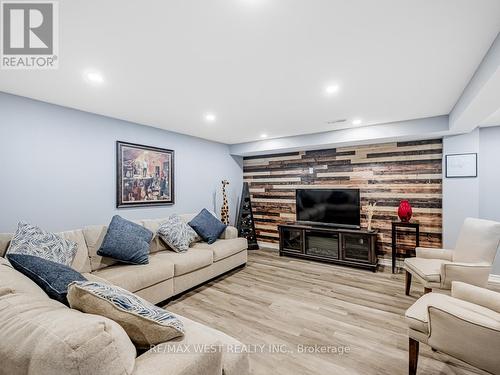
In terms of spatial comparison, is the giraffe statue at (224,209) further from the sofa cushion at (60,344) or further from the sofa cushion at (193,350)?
the sofa cushion at (60,344)

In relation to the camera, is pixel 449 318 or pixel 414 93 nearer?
pixel 449 318

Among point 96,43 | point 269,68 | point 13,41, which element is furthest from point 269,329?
point 13,41

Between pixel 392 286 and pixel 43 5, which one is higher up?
pixel 43 5

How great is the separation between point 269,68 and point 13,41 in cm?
190

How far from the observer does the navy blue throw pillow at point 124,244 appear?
2707 mm

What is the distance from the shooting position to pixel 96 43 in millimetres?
1757

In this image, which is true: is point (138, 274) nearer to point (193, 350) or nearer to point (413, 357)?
point (193, 350)

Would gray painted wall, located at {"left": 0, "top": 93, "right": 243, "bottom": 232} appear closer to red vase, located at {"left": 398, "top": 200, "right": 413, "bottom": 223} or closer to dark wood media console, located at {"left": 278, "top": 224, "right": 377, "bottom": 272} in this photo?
dark wood media console, located at {"left": 278, "top": 224, "right": 377, "bottom": 272}

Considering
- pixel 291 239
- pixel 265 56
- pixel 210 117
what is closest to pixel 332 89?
pixel 265 56

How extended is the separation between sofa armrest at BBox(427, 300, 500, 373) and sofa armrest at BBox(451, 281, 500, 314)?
0.14m

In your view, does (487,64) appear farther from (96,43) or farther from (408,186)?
(96,43)

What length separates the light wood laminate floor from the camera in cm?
190

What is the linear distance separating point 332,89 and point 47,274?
110 inches

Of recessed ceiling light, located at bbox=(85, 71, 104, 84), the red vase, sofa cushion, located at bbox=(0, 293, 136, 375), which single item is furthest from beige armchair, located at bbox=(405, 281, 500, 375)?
recessed ceiling light, located at bbox=(85, 71, 104, 84)
